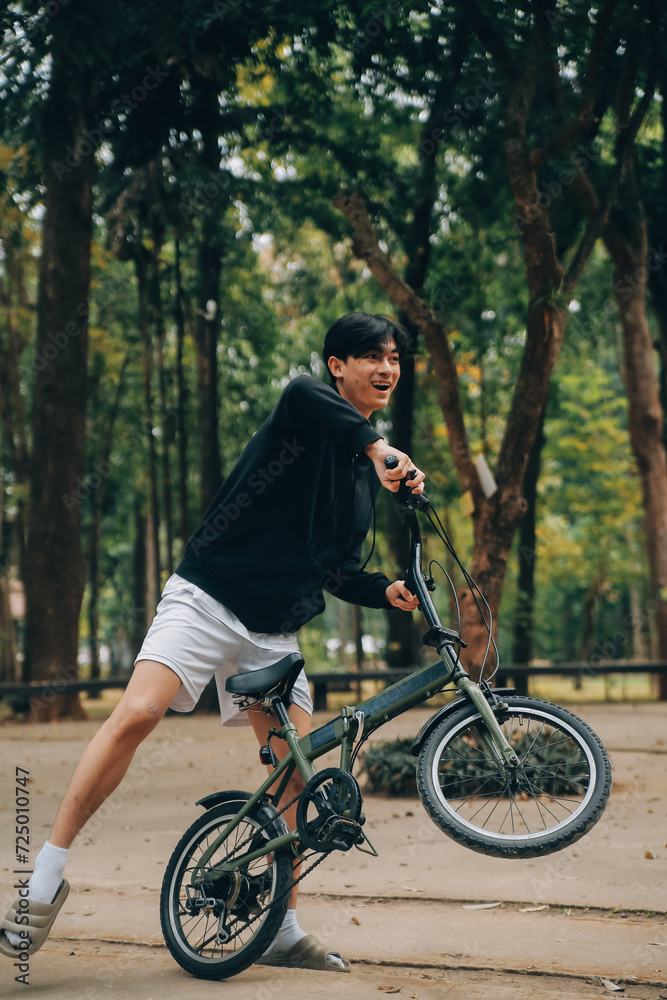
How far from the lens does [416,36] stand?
951 cm

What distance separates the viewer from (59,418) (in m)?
13.1

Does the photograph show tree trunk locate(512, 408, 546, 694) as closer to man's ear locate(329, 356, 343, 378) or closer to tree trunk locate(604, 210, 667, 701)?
tree trunk locate(604, 210, 667, 701)

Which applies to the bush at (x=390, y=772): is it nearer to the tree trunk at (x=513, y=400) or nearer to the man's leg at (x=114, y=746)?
the tree trunk at (x=513, y=400)

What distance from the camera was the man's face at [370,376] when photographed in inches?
127

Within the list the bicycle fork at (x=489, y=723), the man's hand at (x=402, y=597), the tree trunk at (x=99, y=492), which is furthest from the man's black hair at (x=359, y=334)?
the tree trunk at (x=99, y=492)

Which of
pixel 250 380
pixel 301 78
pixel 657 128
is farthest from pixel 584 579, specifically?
pixel 301 78

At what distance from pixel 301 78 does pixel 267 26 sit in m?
2.44

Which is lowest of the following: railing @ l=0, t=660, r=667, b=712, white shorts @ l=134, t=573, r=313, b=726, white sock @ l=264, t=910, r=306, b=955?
railing @ l=0, t=660, r=667, b=712

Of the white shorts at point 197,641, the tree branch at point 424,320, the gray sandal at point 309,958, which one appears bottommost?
the gray sandal at point 309,958

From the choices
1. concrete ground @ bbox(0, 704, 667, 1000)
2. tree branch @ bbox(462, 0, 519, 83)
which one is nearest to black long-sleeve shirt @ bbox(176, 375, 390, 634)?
concrete ground @ bbox(0, 704, 667, 1000)

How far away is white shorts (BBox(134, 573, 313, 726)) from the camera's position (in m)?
3.10

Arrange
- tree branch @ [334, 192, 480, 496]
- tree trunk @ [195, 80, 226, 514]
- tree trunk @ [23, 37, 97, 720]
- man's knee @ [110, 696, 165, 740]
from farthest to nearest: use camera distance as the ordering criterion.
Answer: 1. tree trunk @ [195, 80, 226, 514]
2. tree trunk @ [23, 37, 97, 720]
3. tree branch @ [334, 192, 480, 496]
4. man's knee @ [110, 696, 165, 740]

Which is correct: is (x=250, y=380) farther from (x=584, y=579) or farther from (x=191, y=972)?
(x=191, y=972)

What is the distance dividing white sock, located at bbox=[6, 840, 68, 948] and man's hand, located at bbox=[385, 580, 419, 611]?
1.31 metres
